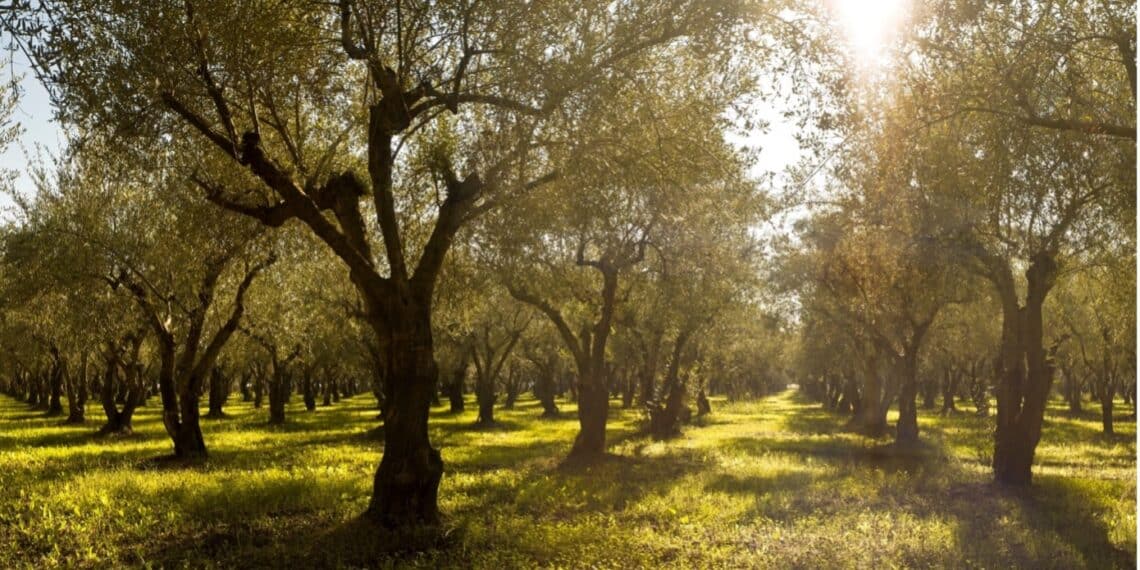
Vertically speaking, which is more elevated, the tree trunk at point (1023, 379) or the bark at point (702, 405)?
the tree trunk at point (1023, 379)

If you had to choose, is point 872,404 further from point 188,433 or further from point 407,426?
point 407,426

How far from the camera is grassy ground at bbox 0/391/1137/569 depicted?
12016 mm

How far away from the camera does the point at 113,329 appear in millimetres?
26766

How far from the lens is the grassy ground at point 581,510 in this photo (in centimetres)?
1202

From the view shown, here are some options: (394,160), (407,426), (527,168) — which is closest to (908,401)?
(527,168)

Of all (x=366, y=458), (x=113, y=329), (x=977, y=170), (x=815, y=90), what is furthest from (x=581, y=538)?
(x=113, y=329)

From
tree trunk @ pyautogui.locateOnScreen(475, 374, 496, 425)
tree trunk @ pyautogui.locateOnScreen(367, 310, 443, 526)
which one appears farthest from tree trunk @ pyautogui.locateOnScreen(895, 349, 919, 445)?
tree trunk @ pyautogui.locateOnScreen(367, 310, 443, 526)

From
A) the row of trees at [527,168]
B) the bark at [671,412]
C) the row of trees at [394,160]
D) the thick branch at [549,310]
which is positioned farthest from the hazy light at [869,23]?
the bark at [671,412]

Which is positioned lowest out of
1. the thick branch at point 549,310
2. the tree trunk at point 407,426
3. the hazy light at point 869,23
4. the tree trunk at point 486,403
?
the tree trunk at point 486,403

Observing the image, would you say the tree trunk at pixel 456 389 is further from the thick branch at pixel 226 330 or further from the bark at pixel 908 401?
the thick branch at pixel 226 330

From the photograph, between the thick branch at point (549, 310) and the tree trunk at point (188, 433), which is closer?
the thick branch at point (549, 310)

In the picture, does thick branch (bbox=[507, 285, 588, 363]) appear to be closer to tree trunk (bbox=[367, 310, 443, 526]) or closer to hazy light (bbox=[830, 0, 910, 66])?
tree trunk (bbox=[367, 310, 443, 526])

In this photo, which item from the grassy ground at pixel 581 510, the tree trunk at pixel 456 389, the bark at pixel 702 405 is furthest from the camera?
the bark at pixel 702 405

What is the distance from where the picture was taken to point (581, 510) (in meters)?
16.4
